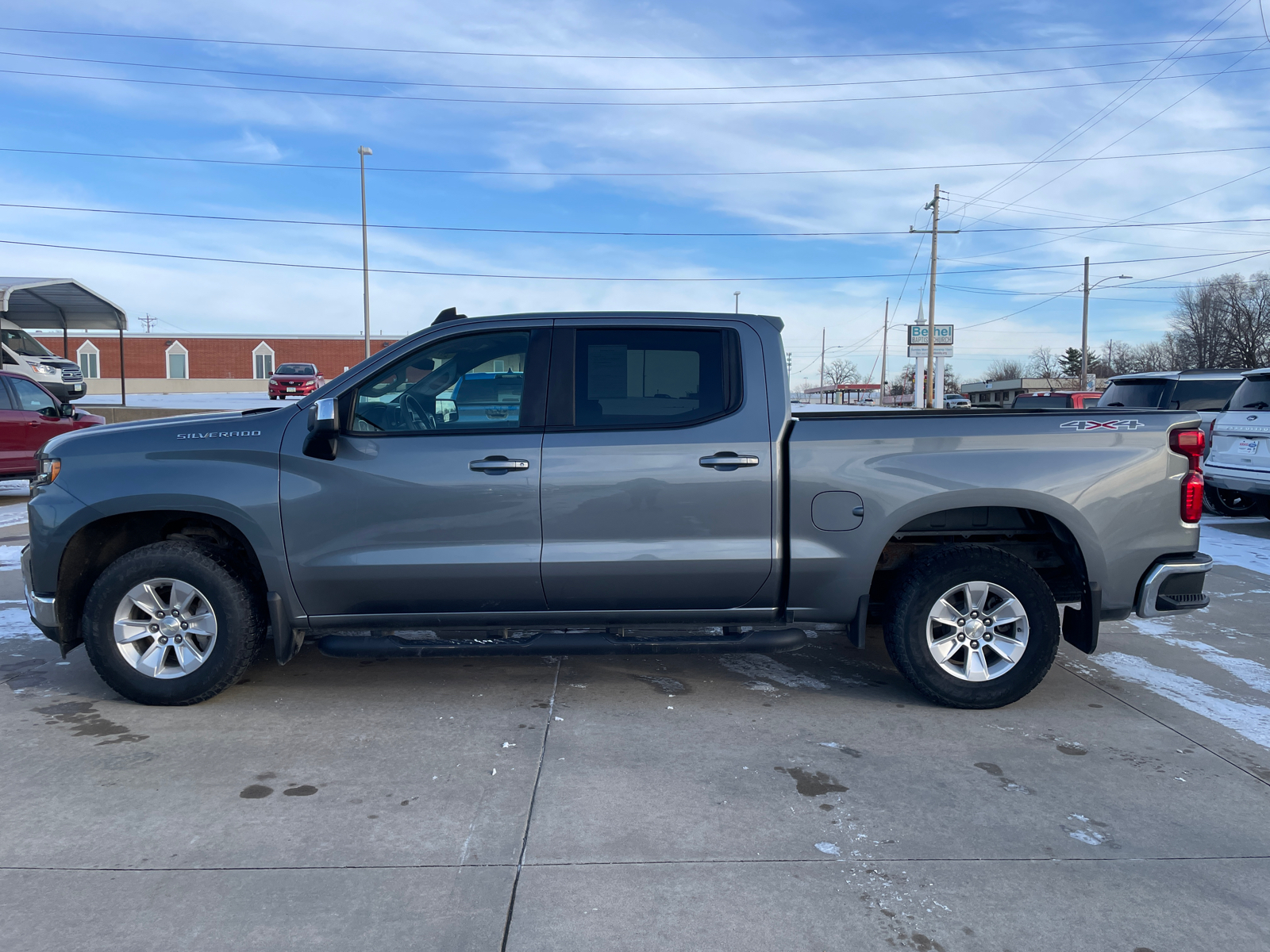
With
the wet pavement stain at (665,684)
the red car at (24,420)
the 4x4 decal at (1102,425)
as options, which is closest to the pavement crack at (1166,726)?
the 4x4 decal at (1102,425)

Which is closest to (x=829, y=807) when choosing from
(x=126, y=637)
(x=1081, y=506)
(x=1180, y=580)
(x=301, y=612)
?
(x=1081, y=506)

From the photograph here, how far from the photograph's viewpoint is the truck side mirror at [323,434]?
423 centimetres

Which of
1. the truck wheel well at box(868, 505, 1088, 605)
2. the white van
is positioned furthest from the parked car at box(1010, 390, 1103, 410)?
the white van

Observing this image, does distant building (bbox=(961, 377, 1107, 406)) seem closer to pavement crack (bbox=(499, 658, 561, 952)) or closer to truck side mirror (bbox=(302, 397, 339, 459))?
pavement crack (bbox=(499, 658, 561, 952))

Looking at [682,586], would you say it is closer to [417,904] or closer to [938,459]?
[938,459]

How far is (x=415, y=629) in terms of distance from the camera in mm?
4473

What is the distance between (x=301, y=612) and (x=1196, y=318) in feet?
276

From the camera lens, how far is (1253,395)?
10.2 m

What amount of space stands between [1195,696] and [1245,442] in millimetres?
6776

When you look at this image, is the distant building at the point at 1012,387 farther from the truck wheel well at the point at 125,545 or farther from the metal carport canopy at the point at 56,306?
the truck wheel well at the point at 125,545

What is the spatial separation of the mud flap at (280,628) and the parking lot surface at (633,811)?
1.03ft

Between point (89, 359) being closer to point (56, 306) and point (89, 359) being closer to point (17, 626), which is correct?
point (56, 306)

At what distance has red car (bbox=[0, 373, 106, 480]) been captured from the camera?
40.7ft

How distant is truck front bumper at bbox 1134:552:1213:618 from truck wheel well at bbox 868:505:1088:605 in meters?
0.29
